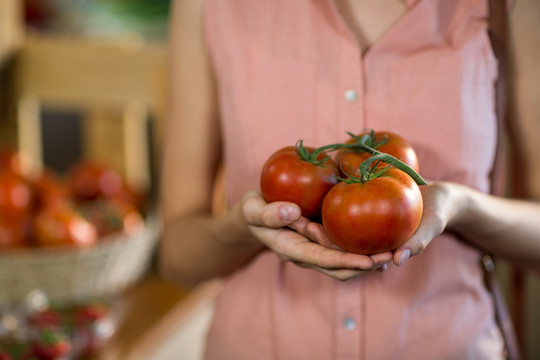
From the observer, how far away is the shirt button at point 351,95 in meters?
0.74

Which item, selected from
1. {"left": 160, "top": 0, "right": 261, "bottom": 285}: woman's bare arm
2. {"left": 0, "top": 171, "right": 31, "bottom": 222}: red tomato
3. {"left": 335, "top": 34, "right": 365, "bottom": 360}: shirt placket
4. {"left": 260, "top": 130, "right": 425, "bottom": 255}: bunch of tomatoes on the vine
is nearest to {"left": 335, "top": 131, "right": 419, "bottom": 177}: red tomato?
{"left": 260, "top": 130, "right": 425, "bottom": 255}: bunch of tomatoes on the vine

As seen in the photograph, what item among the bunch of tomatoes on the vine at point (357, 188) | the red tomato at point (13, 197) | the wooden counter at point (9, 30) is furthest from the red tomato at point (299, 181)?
the wooden counter at point (9, 30)

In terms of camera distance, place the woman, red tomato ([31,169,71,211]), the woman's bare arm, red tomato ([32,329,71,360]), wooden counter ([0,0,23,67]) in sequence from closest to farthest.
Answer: the woman < the woman's bare arm < red tomato ([32,329,71,360]) < red tomato ([31,169,71,211]) < wooden counter ([0,0,23,67])

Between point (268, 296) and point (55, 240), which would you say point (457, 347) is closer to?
point (268, 296)

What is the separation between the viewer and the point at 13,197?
1.29 meters

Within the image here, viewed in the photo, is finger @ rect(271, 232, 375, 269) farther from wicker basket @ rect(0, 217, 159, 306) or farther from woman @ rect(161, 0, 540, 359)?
wicker basket @ rect(0, 217, 159, 306)

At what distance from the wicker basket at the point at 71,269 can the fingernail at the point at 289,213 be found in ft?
2.51

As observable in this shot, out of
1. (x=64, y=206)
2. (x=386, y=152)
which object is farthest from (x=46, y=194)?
(x=386, y=152)

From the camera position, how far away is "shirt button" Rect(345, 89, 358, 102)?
736mm

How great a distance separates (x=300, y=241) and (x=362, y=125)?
0.22 m

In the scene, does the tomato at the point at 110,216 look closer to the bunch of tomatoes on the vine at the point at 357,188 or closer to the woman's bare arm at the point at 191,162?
the woman's bare arm at the point at 191,162

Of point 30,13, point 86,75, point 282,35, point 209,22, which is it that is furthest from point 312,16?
point 30,13

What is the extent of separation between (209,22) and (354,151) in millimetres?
325

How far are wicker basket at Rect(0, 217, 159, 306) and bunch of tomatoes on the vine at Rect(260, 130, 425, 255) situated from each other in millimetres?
705
